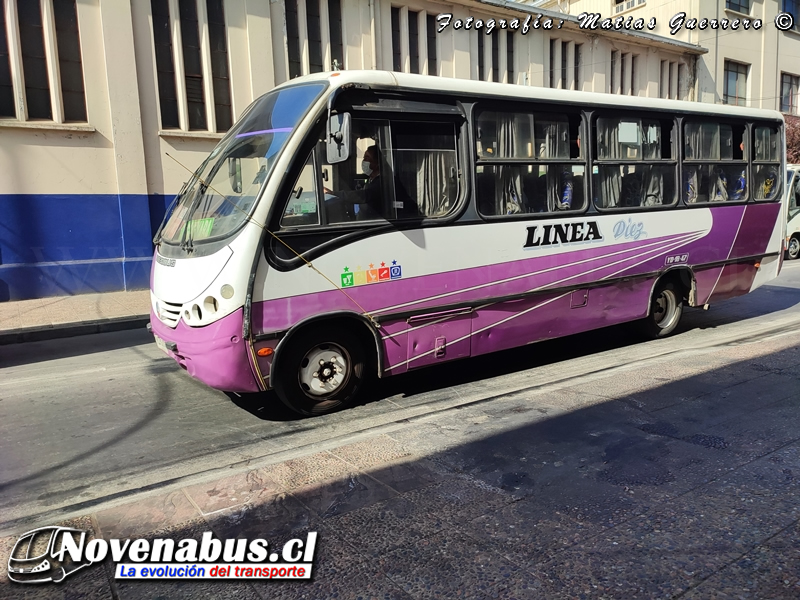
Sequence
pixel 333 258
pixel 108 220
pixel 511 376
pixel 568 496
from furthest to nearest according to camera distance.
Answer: pixel 108 220
pixel 511 376
pixel 333 258
pixel 568 496

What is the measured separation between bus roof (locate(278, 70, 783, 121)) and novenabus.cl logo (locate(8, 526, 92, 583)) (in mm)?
3778

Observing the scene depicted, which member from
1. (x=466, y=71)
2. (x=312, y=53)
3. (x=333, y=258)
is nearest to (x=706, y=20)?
(x=466, y=71)

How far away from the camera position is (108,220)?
1330 centimetres

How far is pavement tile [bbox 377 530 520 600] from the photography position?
2977 mm

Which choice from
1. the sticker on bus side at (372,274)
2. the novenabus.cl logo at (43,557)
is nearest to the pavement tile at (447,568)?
the novenabus.cl logo at (43,557)

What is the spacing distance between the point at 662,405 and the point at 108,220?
1173cm

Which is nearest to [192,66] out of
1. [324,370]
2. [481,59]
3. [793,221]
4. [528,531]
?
[481,59]

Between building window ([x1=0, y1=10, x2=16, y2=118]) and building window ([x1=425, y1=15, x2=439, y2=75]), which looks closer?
building window ([x1=0, y1=10, x2=16, y2=118])

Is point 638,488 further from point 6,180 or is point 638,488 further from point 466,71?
point 466,71

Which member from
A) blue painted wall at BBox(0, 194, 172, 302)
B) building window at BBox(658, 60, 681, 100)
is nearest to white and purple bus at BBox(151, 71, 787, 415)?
blue painted wall at BBox(0, 194, 172, 302)

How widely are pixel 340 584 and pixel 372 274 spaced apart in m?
2.97

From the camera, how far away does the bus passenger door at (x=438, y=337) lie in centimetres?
588

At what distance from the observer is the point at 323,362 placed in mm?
5504

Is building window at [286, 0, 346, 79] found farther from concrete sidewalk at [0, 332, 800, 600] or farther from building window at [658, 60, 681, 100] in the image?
building window at [658, 60, 681, 100]
